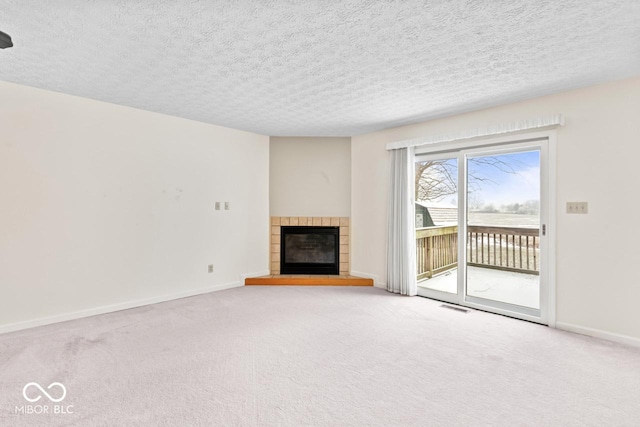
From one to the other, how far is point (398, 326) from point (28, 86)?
442cm

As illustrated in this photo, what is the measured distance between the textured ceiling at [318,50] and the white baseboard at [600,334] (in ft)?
7.63

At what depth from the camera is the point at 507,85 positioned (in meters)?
2.98

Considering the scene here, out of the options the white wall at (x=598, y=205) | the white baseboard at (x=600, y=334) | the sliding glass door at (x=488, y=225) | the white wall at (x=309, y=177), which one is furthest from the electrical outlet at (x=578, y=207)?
the white wall at (x=309, y=177)

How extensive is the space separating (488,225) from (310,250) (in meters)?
2.78

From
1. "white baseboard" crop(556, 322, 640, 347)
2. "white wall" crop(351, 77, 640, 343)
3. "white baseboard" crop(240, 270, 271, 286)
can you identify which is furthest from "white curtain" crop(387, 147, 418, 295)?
"white baseboard" crop(240, 270, 271, 286)

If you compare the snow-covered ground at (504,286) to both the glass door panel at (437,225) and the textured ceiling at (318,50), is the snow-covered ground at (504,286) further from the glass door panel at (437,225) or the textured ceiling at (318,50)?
the textured ceiling at (318,50)

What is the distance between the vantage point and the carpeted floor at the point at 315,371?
184 centimetres

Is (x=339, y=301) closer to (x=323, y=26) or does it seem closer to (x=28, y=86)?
(x=323, y=26)

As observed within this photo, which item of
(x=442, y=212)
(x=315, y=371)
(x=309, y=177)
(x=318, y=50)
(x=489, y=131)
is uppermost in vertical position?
(x=318, y=50)

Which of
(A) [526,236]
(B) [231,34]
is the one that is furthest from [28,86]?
(A) [526,236]

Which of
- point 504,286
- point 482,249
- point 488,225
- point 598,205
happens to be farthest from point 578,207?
point 504,286

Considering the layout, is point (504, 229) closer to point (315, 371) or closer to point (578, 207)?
point (578, 207)

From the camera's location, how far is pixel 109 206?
366 cm

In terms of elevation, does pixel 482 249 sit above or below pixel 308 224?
below
